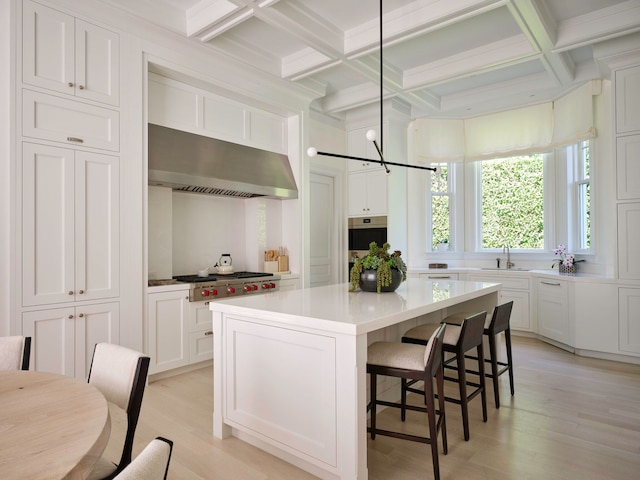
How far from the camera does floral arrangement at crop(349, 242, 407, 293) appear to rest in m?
2.98

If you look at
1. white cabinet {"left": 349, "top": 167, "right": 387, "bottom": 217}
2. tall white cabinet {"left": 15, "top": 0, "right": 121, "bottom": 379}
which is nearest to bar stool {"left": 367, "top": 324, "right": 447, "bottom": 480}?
tall white cabinet {"left": 15, "top": 0, "right": 121, "bottom": 379}

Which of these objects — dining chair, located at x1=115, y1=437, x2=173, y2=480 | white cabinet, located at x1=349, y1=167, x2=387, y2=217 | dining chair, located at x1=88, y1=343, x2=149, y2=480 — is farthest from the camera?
white cabinet, located at x1=349, y1=167, x2=387, y2=217

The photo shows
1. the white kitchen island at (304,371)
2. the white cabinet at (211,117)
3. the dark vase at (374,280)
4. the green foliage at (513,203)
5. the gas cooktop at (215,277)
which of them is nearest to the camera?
the white kitchen island at (304,371)

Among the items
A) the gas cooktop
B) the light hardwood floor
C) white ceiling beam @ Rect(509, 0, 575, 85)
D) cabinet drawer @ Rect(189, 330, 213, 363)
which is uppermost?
white ceiling beam @ Rect(509, 0, 575, 85)

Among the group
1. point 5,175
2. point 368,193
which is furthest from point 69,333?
point 368,193

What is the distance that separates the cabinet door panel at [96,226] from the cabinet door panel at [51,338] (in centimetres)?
21

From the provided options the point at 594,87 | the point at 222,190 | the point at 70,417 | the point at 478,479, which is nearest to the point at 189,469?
the point at 70,417

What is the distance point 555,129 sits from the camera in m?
5.18

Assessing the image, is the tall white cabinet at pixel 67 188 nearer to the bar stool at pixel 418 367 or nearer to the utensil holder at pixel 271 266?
the utensil holder at pixel 271 266

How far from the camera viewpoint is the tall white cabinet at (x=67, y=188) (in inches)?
114

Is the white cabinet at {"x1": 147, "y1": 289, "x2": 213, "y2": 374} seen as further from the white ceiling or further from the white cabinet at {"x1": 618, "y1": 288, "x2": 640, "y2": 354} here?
the white cabinet at {"x1": 618, "y1": 288, "x2": 640, "y2": 354}

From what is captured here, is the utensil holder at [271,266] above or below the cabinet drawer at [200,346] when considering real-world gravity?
above

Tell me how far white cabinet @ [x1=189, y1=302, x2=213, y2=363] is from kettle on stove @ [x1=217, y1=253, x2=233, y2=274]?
24.1 inches

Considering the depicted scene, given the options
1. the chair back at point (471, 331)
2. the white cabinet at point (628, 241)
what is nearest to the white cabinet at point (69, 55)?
the chair back at point (471, 331)
